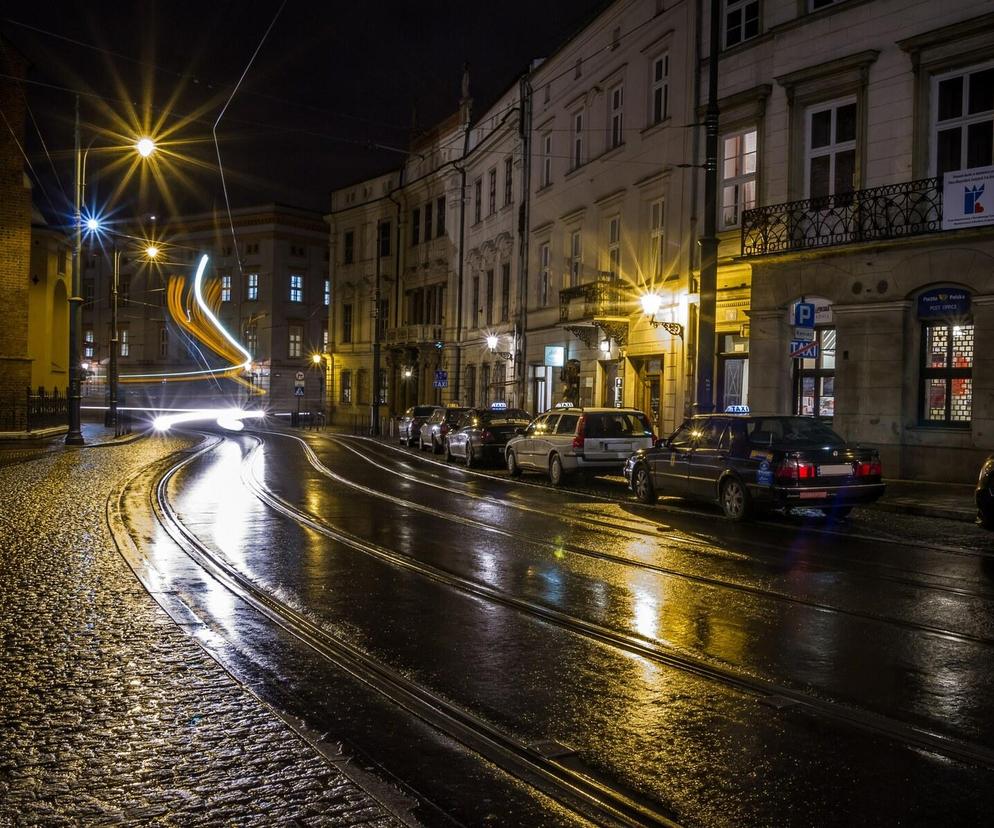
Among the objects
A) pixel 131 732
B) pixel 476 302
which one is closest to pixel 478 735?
pixel 131 732

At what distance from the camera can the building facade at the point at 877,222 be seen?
19.5 meters

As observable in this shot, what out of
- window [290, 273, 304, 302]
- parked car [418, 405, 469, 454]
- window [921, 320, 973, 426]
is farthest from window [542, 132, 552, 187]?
window [290, 273, 304, 302]

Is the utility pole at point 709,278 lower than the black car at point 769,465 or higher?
higher

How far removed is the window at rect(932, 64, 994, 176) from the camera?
63.8 feet

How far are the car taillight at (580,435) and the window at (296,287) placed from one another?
65.4 metres

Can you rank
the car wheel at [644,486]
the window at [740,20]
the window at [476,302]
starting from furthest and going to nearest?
1. the window at [476,302]
2. the window at [740,20]
3. the car wheel at [644,486]

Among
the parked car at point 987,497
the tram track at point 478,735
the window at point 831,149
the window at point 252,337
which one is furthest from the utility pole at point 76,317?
the window at point 252,337

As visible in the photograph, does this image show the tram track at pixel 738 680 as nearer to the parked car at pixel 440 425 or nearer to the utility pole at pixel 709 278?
the utility pole at pixel 709 278

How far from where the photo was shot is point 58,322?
5141 cm

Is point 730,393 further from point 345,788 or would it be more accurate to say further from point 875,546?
point 345,788

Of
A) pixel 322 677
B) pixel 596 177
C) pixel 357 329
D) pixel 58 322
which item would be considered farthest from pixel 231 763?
pixel 357 329

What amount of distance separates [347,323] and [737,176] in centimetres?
4028

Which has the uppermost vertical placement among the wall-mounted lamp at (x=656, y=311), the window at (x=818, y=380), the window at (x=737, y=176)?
the window at (x=737, y=176)

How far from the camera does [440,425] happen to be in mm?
33031
